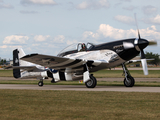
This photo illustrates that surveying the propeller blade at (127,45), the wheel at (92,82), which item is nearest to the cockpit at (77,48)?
the wheel at (92,82)

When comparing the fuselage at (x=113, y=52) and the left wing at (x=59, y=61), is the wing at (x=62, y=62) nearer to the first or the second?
the left wing at (x=59, y=61)

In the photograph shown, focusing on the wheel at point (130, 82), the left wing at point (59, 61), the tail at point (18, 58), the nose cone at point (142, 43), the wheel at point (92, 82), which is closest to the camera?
the nose cone at point (142, 43)

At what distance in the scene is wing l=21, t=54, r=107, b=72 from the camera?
14991mm

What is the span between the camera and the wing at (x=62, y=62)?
15.0 m

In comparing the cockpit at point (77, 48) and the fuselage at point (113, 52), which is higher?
the cockpit at point (77, 48)

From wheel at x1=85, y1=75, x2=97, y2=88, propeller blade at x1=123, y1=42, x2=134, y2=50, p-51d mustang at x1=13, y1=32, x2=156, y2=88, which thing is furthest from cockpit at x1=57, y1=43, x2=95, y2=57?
propeller blade at x1=123, y1=42, x2=134, y2=50

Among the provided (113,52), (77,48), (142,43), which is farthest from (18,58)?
(142,43)

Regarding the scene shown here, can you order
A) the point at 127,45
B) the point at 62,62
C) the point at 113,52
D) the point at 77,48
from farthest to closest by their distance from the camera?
the point at 77,48 < the point at 62,62 < the point at 113,52 < the point at 127,45

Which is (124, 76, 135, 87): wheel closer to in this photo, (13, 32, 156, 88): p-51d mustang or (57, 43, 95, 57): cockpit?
(13, 32, 156, 88): p-51d mustang

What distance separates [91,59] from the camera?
1661 centimetres

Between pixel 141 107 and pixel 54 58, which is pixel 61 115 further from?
pixel 54 58

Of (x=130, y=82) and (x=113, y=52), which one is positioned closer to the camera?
(x=113, y=52)

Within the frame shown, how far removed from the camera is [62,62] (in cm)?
1592

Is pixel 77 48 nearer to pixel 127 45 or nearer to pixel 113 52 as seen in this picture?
pixel 113 52
